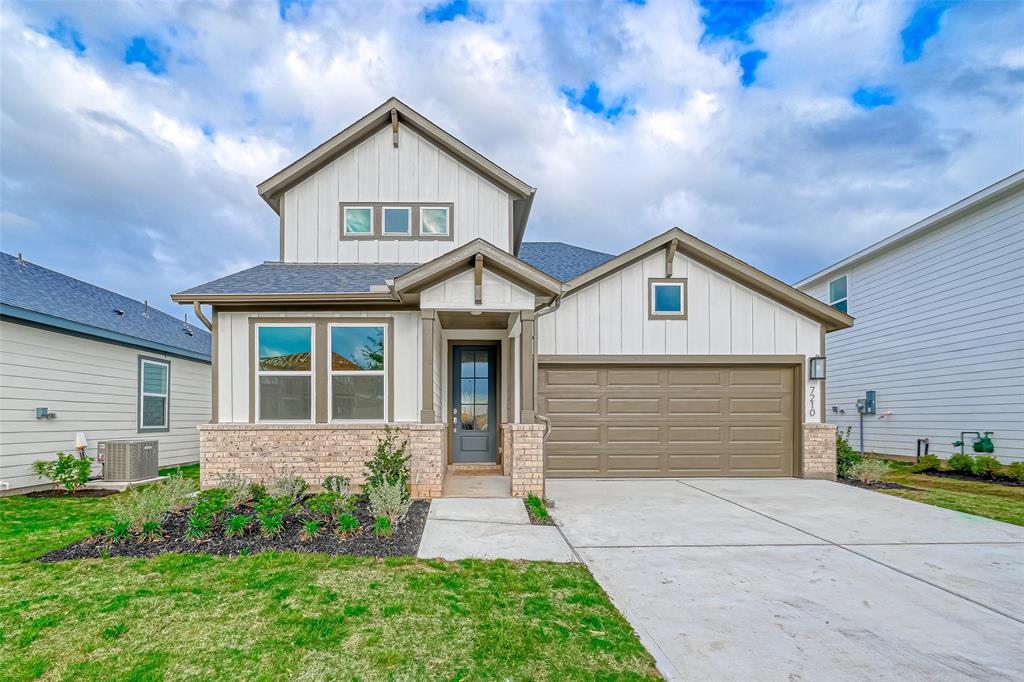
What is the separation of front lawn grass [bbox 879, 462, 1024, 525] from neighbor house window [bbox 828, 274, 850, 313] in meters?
6.52

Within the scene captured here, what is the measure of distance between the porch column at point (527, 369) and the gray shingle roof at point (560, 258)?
3.09 m

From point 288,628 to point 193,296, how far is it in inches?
249

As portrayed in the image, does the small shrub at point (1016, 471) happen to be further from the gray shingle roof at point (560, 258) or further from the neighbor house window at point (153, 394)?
the neighbor house window at point (153, 394)

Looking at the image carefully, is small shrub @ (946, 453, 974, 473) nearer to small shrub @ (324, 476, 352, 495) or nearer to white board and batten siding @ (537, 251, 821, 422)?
white board and batten siding @ (537, 251, 821, 422)

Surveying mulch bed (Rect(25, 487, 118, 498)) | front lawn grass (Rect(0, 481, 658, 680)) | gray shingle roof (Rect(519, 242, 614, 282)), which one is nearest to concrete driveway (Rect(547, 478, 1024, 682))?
front lawn grass (Rect(0, 481, 658, 680))

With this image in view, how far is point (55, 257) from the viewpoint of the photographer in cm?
3466

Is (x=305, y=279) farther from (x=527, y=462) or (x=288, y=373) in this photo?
(x=527, y=462)

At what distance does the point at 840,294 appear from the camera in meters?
15.8

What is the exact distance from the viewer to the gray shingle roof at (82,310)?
8.21m

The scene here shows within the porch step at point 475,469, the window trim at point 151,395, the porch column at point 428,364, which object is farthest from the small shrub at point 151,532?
the window trim at point 151,395

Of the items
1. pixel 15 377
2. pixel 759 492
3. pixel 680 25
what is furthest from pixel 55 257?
pixel 759 492

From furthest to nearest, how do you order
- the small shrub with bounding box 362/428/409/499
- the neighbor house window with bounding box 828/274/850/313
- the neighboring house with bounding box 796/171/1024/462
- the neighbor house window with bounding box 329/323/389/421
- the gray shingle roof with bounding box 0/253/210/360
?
the neighbor house window with bounding box 828/274/850/313, the neighboring house with bounding box 796/171/1024/462, the neighbor house window with bounding box 329/323/389/421, the gray shingle roof with bounding box 0/253/210/360, the small shrub with bounding box 362/428/409/499

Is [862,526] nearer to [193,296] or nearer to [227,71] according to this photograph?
[193,296]

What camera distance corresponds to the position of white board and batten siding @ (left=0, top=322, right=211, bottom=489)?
7.93 meters
